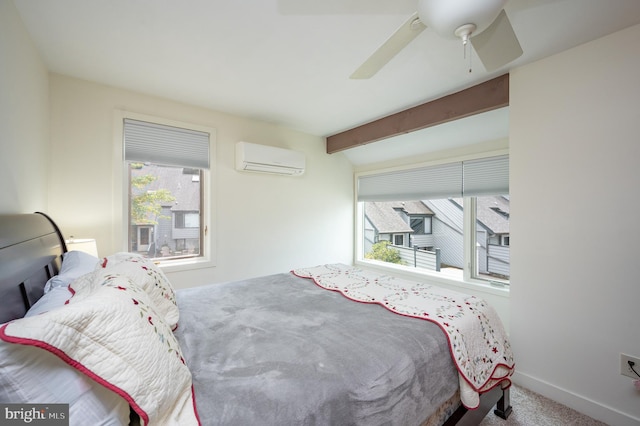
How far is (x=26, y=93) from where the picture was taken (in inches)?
62.5

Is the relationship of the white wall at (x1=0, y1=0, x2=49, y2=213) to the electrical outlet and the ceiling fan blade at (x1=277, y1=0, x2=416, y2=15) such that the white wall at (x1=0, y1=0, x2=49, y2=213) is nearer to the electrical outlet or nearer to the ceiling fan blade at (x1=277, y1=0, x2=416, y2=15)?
the ceiling fan blade at (x1=277, y1=0, x2=416, y2=15)

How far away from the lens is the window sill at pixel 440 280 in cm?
264

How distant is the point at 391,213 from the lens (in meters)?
3.95

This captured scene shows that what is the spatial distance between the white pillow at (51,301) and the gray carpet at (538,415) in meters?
2.32

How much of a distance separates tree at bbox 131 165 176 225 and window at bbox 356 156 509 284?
2726 mm

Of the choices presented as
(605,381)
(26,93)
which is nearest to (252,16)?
(26,93)

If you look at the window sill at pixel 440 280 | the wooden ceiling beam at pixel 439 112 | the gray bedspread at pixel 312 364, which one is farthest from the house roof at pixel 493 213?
the gray bedspread at pixel 312 364

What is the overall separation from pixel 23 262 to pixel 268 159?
2.25 metres

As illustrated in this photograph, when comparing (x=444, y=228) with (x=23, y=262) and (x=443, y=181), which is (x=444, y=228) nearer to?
(x=443, y=181)

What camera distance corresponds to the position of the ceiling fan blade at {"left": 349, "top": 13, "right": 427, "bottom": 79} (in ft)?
3.83

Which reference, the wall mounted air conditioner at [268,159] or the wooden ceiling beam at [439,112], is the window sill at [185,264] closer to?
the wall mounted air conditioner at [268,159]

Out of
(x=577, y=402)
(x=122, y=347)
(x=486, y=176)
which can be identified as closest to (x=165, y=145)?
(x=122, y=347)

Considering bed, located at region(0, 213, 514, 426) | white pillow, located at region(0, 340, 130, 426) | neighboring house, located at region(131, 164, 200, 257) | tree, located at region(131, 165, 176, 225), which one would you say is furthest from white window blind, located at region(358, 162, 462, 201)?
white pillow, located at region(0, 340, 130, 426)

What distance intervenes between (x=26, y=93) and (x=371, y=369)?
246 centimetres
